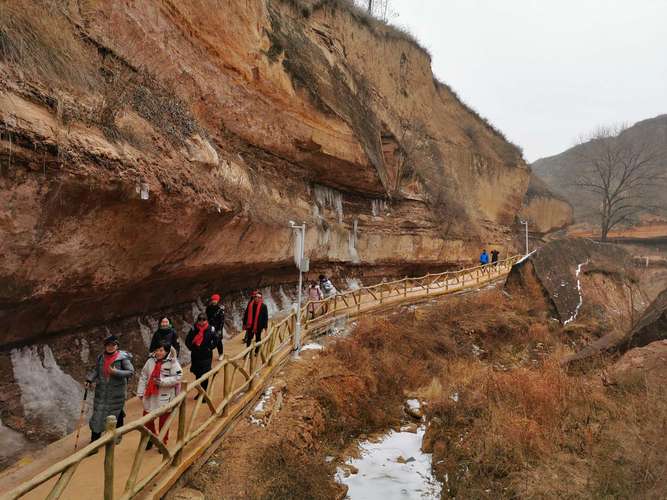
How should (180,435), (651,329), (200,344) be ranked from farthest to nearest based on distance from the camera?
(651,329), (200,344), (180,435)

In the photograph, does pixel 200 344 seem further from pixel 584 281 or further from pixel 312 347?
pixel 584 281

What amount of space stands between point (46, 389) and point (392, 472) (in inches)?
238

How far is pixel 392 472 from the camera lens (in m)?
7.04

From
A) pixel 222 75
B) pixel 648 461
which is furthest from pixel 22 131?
pixel 648 461

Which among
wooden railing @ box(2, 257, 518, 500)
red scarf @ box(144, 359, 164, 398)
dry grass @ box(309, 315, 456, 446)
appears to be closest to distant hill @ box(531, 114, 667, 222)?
dry grass @ box(309, 315, 456, 446)

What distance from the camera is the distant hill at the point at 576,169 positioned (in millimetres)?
59500

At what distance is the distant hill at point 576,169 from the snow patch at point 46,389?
57652 mm

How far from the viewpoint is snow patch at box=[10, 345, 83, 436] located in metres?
6.95

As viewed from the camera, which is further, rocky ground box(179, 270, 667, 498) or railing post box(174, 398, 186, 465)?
rocky ground box(179, 270, 667, 498)

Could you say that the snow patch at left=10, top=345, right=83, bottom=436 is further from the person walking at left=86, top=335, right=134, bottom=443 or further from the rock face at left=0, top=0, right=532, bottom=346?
the person walking at left=86, top=335, right=134, bottom=443

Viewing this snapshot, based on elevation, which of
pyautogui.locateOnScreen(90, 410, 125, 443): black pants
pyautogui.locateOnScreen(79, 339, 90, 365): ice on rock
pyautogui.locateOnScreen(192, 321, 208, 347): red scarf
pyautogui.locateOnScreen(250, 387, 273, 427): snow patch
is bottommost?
pyautogui.locateOnScreen(250, 387, 273, 427): snow patch

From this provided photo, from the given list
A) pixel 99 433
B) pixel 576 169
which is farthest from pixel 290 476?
pixel 576 169

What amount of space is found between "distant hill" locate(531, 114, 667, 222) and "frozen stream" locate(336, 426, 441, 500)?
54.5 meters

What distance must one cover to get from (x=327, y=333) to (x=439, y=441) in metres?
5.79
